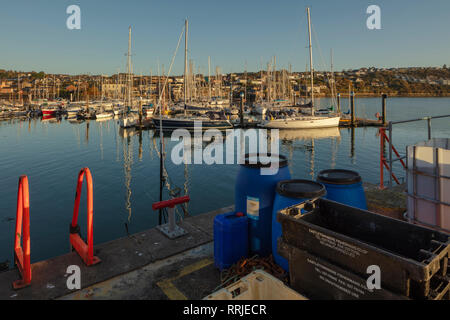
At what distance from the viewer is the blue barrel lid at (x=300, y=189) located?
4.03 meters

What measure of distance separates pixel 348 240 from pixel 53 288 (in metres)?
3.99

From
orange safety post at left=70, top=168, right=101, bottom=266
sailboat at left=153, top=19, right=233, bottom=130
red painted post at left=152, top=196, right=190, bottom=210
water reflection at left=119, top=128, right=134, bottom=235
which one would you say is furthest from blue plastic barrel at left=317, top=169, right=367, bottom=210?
sailboat at left=153, top=19, right=233, bottom=130

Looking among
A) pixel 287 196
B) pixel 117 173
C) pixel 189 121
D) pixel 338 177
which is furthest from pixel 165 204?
pixel 189 121

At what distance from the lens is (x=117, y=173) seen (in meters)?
20.0

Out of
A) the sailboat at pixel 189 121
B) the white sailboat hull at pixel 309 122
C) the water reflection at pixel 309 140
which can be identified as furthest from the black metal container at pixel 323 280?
the white sailboat hull at pixel 309 122

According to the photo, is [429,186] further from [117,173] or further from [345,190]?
[117,173]

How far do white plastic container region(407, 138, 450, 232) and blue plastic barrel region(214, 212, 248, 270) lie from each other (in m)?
2.53

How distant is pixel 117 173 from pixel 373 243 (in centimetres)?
1886

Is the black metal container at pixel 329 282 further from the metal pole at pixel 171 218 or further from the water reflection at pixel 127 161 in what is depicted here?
the water reflection at pixel 127 161

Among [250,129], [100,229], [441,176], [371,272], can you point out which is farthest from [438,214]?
[250,129]

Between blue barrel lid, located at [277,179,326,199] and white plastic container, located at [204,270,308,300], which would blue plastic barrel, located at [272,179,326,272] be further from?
white plastic container, located at [204,270,308,300]

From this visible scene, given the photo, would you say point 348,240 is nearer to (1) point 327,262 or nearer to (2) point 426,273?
(1) point 327,262

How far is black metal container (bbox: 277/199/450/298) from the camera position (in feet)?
8.16
